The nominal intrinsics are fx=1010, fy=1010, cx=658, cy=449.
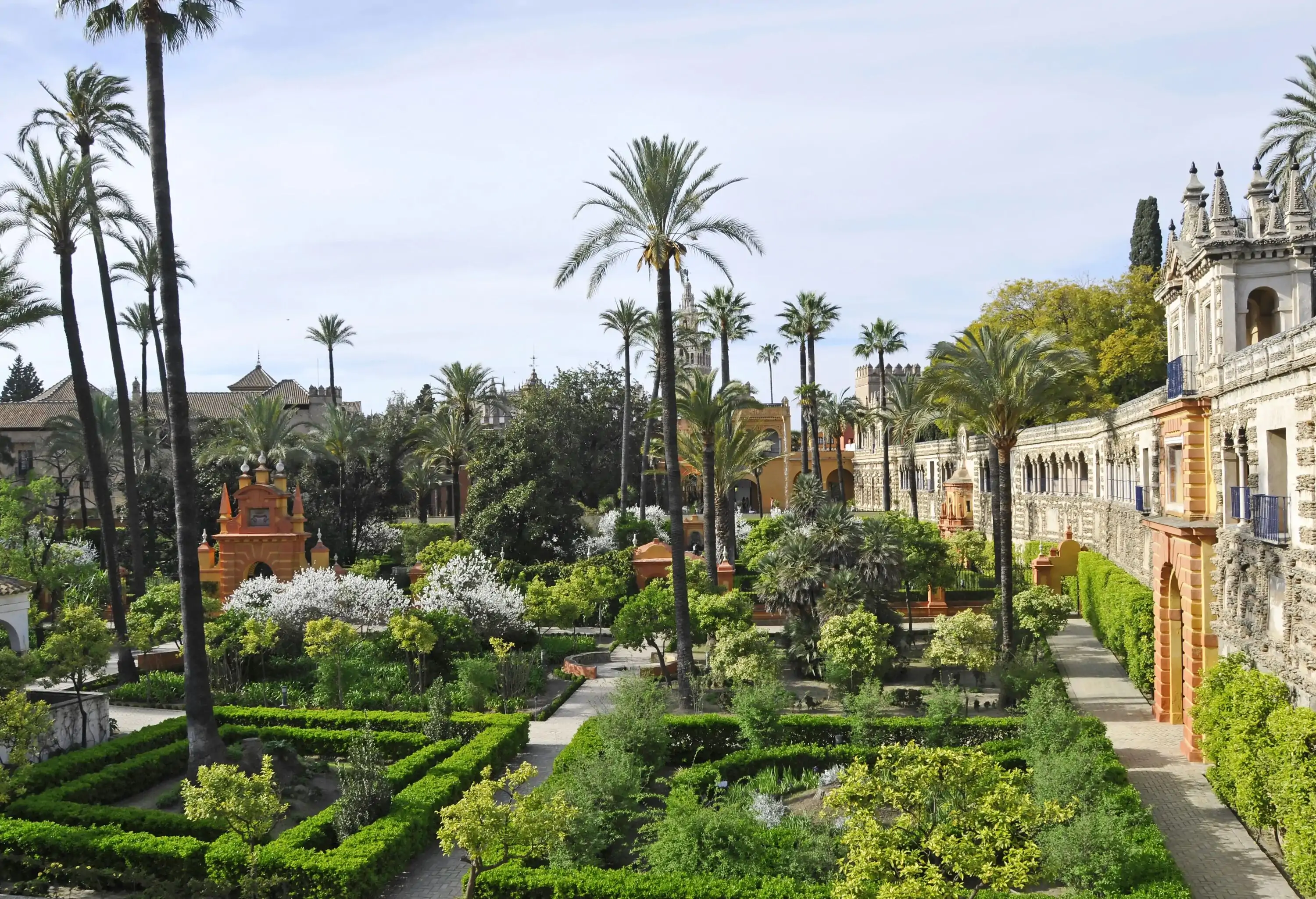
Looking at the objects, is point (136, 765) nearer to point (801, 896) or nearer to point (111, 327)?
point (801, 896)

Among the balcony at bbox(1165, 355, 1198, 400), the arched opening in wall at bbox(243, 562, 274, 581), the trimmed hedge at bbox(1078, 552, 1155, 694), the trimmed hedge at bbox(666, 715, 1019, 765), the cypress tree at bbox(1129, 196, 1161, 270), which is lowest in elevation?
the trimmed hedge at bbox(666, 715, 1019, 765)

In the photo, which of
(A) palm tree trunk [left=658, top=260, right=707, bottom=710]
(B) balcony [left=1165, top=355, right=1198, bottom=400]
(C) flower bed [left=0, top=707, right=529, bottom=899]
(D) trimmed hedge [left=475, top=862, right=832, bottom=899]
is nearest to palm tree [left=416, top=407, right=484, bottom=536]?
(A) palm tree trunk [left=658, top=260, right=707, bottom=710]

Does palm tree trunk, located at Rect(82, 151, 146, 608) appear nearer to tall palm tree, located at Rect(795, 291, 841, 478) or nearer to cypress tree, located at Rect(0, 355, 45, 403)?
tall palm tree, located at Rect(795, 291, 841, 478)

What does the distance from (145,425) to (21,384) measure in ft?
184

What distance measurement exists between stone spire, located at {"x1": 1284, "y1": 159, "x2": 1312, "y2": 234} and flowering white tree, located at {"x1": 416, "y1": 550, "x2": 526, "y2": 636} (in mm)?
19557

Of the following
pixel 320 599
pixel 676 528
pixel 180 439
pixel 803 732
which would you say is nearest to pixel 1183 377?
pixel 803 732

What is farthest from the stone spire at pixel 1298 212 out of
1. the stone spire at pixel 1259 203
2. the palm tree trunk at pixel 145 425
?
the palm tree trunk at pixel 145 425

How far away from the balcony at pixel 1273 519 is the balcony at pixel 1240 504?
923 millimetres

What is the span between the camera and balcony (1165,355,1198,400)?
1981 centimetres

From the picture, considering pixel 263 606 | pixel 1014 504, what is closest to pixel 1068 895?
pixel 263 606

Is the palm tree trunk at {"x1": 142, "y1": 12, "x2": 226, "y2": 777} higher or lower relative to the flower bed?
higher

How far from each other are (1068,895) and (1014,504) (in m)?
39.5

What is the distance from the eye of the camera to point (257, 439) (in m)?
47.8

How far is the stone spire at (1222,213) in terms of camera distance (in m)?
18.5
